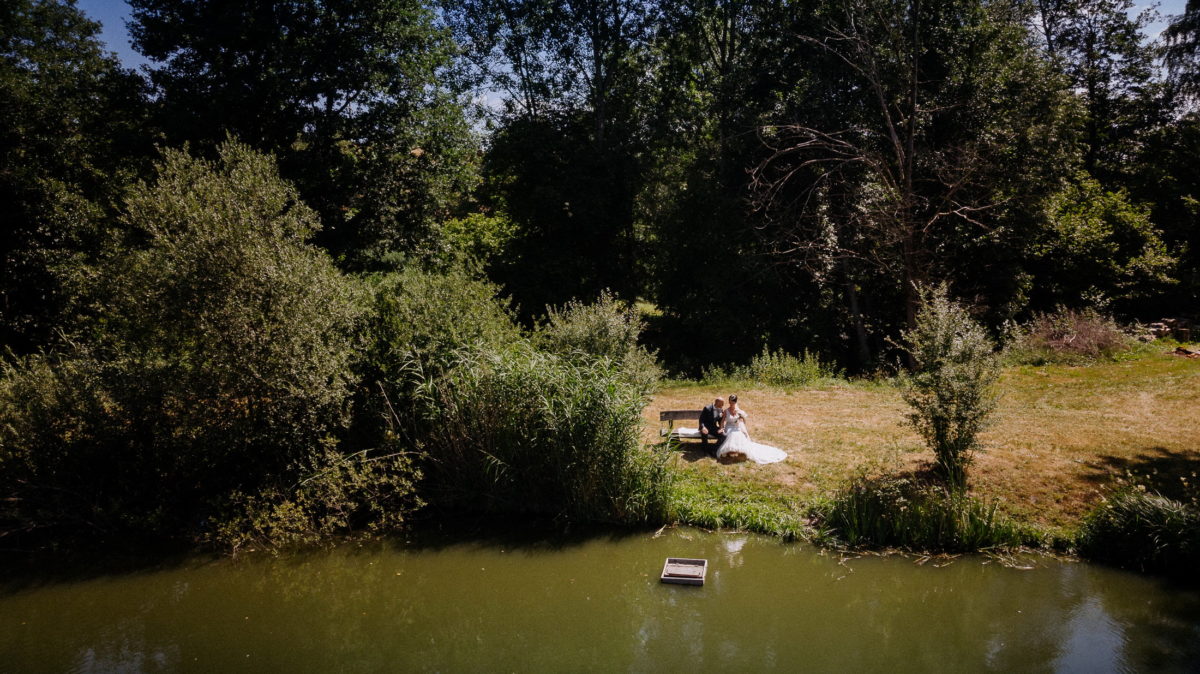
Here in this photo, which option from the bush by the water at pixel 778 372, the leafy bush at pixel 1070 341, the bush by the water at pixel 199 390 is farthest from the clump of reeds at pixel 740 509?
the leafy bush at pixel 1070 341

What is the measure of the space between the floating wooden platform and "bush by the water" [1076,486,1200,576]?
4740mm

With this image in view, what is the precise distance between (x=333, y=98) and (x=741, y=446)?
52.6 ft

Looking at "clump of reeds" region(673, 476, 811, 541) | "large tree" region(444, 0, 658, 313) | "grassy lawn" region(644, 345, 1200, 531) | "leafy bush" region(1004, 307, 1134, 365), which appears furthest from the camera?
"large tree" region(444, 0, 658, 313)

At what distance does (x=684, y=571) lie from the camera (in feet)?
28.1

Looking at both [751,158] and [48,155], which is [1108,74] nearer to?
[751,158]

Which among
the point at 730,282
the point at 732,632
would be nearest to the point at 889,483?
the point at 732,632

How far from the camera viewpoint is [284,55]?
62.4 feet

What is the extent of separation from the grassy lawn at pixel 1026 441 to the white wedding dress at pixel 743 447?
0.71 feet

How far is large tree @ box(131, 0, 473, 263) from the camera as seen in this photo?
728 inches

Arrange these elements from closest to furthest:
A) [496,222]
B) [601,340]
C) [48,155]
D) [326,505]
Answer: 1. [326,505]
2. [601,340]
3. [48,155]
4. [496,222]

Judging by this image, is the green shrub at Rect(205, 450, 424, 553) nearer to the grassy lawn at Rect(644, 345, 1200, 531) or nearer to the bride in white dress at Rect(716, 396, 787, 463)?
the grassy lawn at Rect(644, 345, 1200, 531)

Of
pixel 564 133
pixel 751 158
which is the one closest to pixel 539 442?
pixel 751 158

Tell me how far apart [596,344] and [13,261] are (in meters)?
17.8

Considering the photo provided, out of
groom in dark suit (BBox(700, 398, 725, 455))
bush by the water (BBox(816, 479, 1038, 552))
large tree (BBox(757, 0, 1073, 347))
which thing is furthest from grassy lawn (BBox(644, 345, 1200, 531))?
large tree (BBox(757, 0, 1073, 347))
